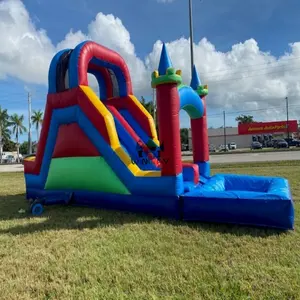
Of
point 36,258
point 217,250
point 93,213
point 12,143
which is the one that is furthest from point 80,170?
point 12,143

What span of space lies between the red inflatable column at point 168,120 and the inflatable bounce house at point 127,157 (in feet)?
0.05

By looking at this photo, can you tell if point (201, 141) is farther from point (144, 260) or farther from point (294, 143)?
point (294, 143)

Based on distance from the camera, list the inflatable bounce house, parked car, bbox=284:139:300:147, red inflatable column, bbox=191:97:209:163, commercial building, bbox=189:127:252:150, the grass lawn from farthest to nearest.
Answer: commercial building, bbox=189:127:252:150 < parked car, bbox=284:139:300:147 < red inflatable column, bbox=191:97:209:163 < the inflatable bounce house < the grass lawn

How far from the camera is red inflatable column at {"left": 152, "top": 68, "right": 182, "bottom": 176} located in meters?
4.32

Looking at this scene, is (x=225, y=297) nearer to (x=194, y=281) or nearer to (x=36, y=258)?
(x=194, y=281)

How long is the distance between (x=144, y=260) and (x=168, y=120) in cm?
209

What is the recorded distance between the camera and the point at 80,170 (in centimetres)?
525

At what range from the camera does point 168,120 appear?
14.2ft

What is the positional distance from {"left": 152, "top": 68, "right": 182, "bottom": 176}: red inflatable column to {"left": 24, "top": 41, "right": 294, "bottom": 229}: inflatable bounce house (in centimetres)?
1

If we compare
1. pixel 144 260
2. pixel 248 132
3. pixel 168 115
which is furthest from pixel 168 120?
pixel 248 132

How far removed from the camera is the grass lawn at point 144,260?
235 cm

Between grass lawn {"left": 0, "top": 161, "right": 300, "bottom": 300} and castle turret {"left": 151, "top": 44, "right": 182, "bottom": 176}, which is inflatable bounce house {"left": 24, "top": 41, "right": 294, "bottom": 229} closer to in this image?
castle turret {"left": 151, "top": 44, "right": 182, "bottom": 176}

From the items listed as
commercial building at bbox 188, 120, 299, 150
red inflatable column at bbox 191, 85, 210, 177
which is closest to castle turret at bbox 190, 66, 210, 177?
red inflatable column at bbox 191, 85, 210, 177

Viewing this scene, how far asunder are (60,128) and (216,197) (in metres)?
3.28
